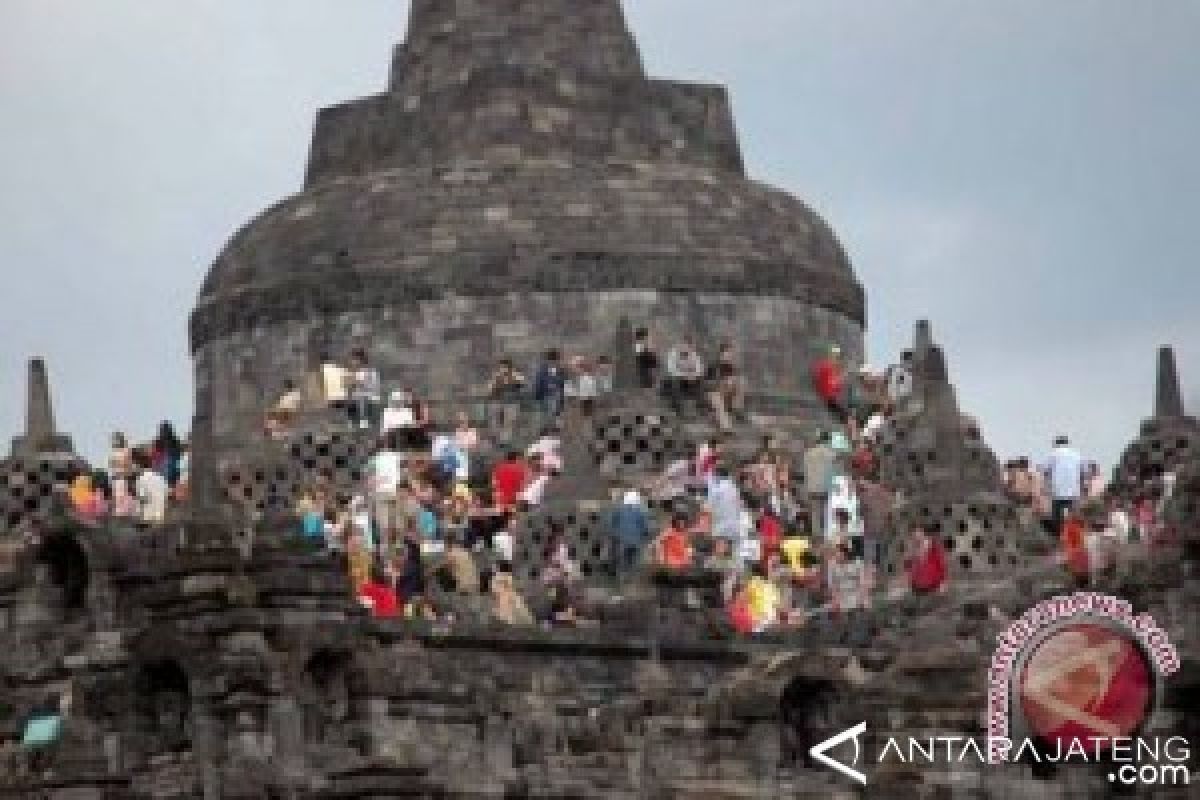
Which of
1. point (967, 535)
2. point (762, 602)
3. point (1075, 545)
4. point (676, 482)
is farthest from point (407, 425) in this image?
point (1075, 545)

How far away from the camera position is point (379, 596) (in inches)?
3497

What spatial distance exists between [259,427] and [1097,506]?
58.1ft

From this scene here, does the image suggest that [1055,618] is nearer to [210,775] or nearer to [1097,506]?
[210,775]

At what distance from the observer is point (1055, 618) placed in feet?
243

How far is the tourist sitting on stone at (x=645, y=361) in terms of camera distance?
108375 mm

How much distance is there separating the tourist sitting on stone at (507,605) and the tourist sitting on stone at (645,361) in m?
15.5

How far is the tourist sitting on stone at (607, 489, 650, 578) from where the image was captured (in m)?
97.2

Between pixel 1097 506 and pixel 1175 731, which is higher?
pixel 1097 506

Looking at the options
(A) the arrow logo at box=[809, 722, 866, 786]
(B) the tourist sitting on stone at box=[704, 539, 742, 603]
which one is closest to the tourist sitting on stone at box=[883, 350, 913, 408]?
(B) the tourist sitting on stone at box=[704, 539, 742, 603]

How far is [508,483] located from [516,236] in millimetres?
13993

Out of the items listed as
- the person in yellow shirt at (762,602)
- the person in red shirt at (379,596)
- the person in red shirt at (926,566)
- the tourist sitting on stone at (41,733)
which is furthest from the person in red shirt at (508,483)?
the tourist sitting on stone at (41,733)

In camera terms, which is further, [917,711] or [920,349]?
Result: [920,349]

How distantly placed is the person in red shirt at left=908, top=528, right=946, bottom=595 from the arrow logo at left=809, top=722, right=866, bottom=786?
44.3ft

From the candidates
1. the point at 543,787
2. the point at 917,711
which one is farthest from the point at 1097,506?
the point at 917,711
